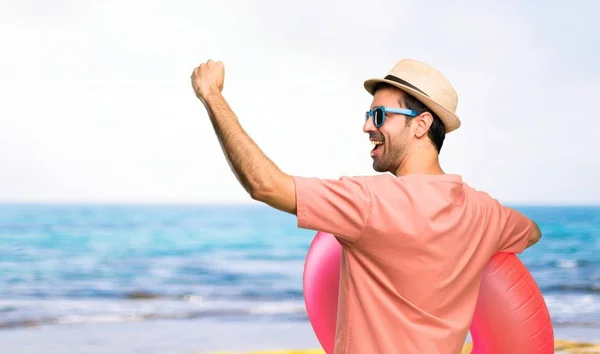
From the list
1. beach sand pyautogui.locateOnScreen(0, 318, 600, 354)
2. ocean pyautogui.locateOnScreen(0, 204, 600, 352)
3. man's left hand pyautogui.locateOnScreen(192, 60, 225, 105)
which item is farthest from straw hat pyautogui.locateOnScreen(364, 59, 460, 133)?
ocean pyautogui.locateOnScreen(0, 204, 600, 352)

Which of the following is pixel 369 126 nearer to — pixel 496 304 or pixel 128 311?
pixel 496 304

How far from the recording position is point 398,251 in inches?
73.7

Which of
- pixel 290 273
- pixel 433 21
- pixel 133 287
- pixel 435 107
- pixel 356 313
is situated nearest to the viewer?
pixel 356 313

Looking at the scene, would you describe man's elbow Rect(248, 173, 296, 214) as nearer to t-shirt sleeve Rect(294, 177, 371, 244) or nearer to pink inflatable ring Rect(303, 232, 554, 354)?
t-shirt sleeve Rect(294, 177, 371, 244)

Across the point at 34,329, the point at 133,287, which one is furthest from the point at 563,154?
the point at 34,329

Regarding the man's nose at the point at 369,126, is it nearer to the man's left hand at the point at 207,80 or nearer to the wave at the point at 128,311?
the man's left hand at the point at 207,80

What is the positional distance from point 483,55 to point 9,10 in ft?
42.9

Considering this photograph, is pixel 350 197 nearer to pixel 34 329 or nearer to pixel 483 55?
pixel 34 329

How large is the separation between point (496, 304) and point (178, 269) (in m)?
14.0

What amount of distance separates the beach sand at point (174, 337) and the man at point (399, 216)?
4488 mm

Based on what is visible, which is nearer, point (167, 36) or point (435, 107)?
point (435, 107)

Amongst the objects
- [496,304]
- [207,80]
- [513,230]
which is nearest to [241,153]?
[207,80]

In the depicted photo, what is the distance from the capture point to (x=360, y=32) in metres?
22.5

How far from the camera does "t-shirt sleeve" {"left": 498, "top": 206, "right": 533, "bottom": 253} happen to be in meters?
2.17
